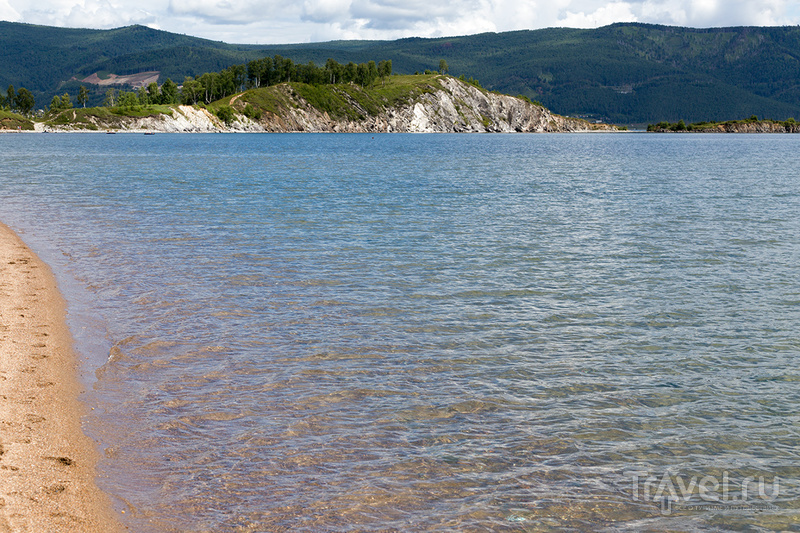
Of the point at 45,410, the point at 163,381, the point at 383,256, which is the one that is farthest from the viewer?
the point at 383,256

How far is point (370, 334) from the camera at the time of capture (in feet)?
61.4

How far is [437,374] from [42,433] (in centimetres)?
837

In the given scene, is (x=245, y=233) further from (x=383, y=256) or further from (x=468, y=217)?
(x=468, y=217)

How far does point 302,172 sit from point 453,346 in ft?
221

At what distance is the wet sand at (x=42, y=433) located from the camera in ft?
31.0

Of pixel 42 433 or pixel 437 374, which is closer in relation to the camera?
pixel 42 433

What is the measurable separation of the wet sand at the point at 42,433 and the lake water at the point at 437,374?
0.46m

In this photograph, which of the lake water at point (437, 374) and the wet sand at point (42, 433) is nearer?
the wet sand at point (42, 433)

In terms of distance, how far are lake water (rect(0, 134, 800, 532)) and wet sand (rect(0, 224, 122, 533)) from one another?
1.52 feet

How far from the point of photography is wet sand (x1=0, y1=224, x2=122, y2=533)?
9.44 m

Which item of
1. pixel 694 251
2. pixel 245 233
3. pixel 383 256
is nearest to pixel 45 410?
pixel 383 256

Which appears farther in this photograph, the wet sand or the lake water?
the lake water

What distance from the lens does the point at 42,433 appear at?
1203 cm

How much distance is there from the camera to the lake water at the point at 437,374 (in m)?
10.4
